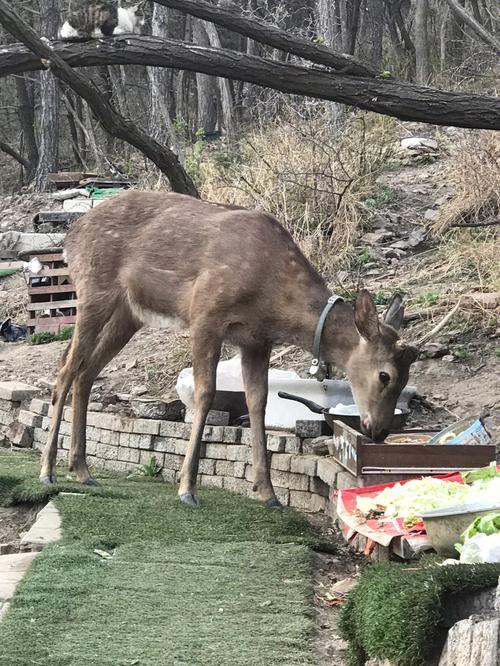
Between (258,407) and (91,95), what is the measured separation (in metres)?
2.81

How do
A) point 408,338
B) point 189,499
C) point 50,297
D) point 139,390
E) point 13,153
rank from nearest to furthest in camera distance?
point 189,499 < point 408,338 < point 139,390 < point 50,297 < point 13,153

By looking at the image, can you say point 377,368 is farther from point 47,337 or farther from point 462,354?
point 47,337

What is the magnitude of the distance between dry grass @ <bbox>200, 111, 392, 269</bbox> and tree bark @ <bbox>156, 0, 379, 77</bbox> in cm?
325

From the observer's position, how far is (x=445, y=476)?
21.6 ft

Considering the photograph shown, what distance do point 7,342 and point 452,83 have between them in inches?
344

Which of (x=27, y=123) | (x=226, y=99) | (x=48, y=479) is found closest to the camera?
(x=48, y=479)

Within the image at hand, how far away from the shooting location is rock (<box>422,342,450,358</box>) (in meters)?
10.0

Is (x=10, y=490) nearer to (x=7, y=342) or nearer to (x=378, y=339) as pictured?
(x=378, y=339)

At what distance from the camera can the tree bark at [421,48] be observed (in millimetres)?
20984

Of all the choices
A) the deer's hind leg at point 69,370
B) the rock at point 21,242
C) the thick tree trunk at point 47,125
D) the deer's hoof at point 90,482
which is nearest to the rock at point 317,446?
the deer's hoof at point 90,482

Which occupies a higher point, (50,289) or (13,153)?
(50,289)

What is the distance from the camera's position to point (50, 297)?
49.8 feet

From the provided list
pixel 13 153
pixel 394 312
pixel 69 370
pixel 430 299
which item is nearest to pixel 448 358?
pixel 430 299

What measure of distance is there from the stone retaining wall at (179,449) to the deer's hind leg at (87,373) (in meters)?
1.01
